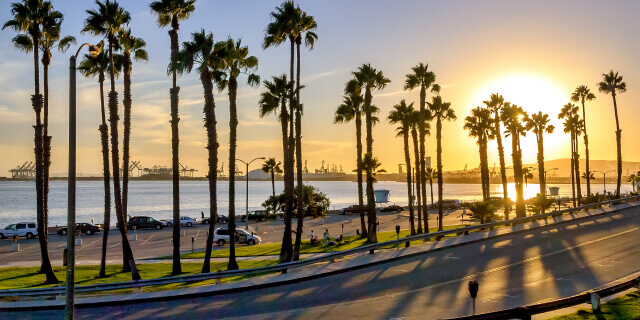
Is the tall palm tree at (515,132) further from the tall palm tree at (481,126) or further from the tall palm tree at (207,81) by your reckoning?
the tall palm tree at (207,81)

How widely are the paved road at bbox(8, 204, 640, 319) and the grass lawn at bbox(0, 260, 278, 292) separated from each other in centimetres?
1216

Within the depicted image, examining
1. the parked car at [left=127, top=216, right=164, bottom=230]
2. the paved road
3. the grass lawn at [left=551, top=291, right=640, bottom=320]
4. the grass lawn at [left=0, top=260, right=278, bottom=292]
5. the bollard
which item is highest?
the bollard

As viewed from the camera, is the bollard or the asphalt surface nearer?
the bollard

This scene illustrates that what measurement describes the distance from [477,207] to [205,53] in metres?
23.8

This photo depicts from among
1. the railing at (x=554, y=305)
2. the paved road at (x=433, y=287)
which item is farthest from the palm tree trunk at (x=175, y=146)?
the railing at (x=554, y=305)

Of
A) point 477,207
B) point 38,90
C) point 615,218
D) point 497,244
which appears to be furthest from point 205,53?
point 615,218

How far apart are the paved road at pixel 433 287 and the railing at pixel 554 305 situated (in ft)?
7.82

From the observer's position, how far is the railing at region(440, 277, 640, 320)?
39.9 feet

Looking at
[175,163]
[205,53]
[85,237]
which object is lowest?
[85,237]

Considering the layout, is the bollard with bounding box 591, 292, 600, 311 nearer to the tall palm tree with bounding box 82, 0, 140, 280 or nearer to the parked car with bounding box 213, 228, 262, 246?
the tall palm tree with bounding box 82, 0, 140, 280

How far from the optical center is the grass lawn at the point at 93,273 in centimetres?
2917

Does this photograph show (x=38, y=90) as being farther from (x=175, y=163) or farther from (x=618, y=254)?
(x=618, y=254)

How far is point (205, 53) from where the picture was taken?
31.8 meters

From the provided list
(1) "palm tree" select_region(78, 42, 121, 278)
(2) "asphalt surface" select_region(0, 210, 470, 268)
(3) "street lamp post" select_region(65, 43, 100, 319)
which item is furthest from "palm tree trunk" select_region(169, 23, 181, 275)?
(3) "street lamp post" select_region(65, 43, 100, 319)
